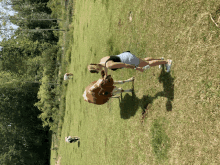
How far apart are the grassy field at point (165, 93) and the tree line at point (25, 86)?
15719 mm

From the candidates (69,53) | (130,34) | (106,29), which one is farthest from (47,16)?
(130,34)

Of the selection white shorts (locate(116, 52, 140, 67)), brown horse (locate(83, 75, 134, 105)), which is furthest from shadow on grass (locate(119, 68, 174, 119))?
white shorts (locate(116, 52, 140, 67))

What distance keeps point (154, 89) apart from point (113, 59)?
5.18 ft

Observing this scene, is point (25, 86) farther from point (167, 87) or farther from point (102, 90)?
point (167, 87)

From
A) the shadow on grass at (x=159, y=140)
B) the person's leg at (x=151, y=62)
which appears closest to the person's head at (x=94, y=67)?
the person's leg at (x=151, y=62)

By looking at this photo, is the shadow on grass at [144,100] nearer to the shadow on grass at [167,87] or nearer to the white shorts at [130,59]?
the shadow on grass at [167,87]

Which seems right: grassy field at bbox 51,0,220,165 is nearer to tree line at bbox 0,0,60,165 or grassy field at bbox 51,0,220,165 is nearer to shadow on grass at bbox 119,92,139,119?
shadow on grass at bbox 119,92,139,119

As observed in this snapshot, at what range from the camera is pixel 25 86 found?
27922 mm

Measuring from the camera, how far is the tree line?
25.1 metres

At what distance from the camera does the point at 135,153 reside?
5465mm

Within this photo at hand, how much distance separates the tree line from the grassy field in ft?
51.6

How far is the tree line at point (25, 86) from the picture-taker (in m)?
25.1

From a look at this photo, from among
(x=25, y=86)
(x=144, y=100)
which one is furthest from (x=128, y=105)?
(x=25, y=86)

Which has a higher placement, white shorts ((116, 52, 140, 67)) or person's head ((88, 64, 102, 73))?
→ white shorts ((116, 52, 140, 67))
